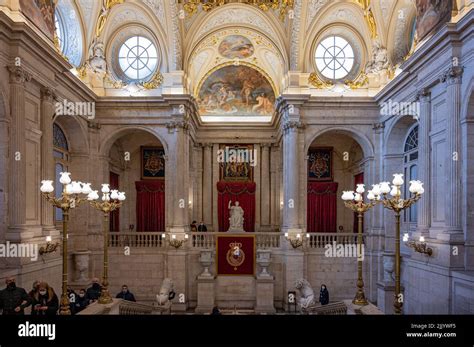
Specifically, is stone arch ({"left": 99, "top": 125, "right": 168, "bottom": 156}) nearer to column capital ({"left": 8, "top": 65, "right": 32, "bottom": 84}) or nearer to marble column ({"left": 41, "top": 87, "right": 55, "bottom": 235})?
marble column ({"left": 41, "top": 87, "right": 55, "bottom": 235})

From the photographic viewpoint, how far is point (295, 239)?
749 inches

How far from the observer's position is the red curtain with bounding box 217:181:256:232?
25844mm

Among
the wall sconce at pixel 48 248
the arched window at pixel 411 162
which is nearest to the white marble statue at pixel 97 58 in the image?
the wall sconce at pixel 48 248

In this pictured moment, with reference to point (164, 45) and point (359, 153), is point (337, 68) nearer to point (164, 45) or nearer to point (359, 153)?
point (359, 153)

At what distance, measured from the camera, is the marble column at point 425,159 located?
47.0 ft

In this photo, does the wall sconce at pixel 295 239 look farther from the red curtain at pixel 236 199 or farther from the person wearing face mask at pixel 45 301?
the person wearing face mask at pixel 45 301

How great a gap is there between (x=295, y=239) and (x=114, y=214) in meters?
10.1

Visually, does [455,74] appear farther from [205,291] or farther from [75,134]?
[75,134]

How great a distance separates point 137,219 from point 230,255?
24.3ft

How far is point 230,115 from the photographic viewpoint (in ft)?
86.2

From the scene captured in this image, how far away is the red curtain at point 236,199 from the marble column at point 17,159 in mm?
14013

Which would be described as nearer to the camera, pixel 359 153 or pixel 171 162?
pixel 171 162

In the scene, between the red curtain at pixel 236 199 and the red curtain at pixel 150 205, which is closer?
the red curtain at pixel 150 205
